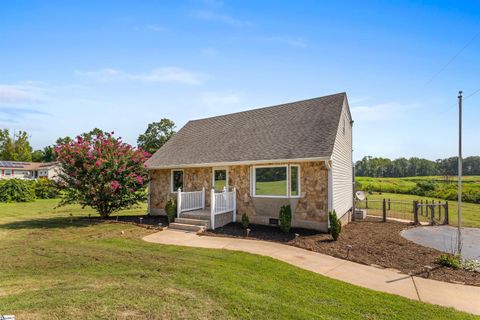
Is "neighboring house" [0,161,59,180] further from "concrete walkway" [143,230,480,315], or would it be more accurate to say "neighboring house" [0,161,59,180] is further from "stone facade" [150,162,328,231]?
"concrete walkway" [143,230,480,315]

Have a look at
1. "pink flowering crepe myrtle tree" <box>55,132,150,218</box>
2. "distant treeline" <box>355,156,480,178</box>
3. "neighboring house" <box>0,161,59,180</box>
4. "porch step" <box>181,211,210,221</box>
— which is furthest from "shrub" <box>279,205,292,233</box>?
"distant treeline" <box>355,156,480,178</box>

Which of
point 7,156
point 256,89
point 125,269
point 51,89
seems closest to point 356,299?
point 125,269

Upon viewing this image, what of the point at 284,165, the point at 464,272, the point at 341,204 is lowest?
the point at 464,272

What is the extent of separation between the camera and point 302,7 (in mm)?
9156

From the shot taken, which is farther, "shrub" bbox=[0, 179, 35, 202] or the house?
"shrub" bbox=[0, 179, 35, 202]

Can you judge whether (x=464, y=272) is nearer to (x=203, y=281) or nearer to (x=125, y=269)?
(x=203, y=281)

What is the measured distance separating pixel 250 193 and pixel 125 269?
6553 mm

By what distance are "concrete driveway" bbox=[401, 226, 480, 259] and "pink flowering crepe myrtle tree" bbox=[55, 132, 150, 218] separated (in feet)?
40.1

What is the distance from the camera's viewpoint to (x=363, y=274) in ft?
19.0

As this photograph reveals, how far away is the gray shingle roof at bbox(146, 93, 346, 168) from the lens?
10.8 metres

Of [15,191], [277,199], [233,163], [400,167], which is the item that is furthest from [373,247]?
[400,167]

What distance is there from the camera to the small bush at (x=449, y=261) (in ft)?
20.8

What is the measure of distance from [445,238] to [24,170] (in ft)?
214

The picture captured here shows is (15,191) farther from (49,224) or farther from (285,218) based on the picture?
(285,218)
